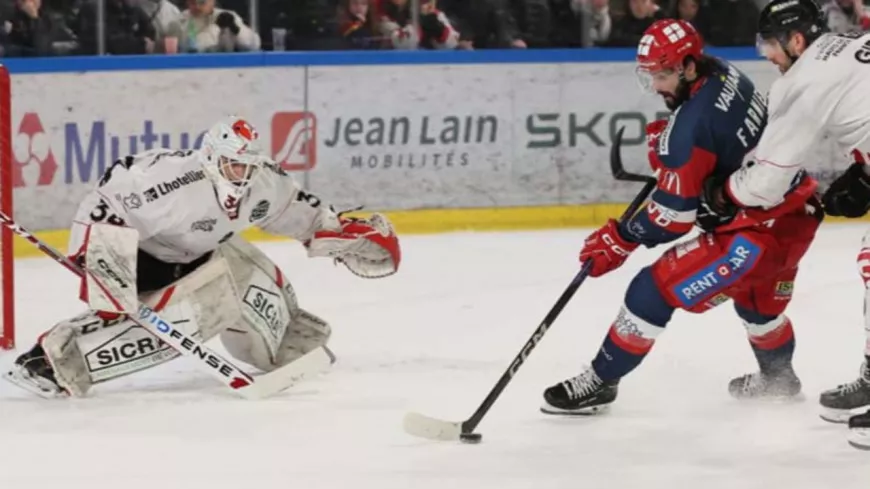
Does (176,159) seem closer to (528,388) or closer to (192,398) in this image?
(192,398)

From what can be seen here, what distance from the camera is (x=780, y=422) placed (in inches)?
161

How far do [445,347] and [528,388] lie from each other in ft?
1.89

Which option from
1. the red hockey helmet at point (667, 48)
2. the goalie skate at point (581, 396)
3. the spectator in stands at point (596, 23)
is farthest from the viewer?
the spectator in stands at point (596, 23)

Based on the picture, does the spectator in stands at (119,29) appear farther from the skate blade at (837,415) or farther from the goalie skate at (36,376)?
the skate blade at (837,415)

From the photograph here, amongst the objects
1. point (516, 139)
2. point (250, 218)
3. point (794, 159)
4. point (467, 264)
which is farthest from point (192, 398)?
point (516, 139)

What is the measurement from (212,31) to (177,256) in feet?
8.86

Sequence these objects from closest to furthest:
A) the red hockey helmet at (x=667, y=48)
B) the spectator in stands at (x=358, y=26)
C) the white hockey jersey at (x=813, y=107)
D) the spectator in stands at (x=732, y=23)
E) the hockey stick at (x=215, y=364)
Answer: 1. the white hockey jersey at (x=813, y=107)
2. the red hockey helmet at (x=667, y=48)
3. the hockey stick at (x=215, y=364)
4. the spectator in stands at (x=358, y=26)
5. the spectator in stands at (x=732, y=23)

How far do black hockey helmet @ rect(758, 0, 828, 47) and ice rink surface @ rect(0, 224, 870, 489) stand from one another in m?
0.92

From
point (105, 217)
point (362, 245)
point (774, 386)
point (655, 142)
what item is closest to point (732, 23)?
point (362, 245)

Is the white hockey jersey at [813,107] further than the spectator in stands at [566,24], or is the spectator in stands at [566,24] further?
the spectator in stands at [566,24]

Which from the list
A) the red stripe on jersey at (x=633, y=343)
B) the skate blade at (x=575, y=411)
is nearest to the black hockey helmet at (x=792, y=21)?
the red stripe on jersey at (x=633, y=343)

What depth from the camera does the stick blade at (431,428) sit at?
3891mm

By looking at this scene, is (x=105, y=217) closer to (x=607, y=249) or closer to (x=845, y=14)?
(x=607, y=249)

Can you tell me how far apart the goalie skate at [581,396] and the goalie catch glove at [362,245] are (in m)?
0.70
